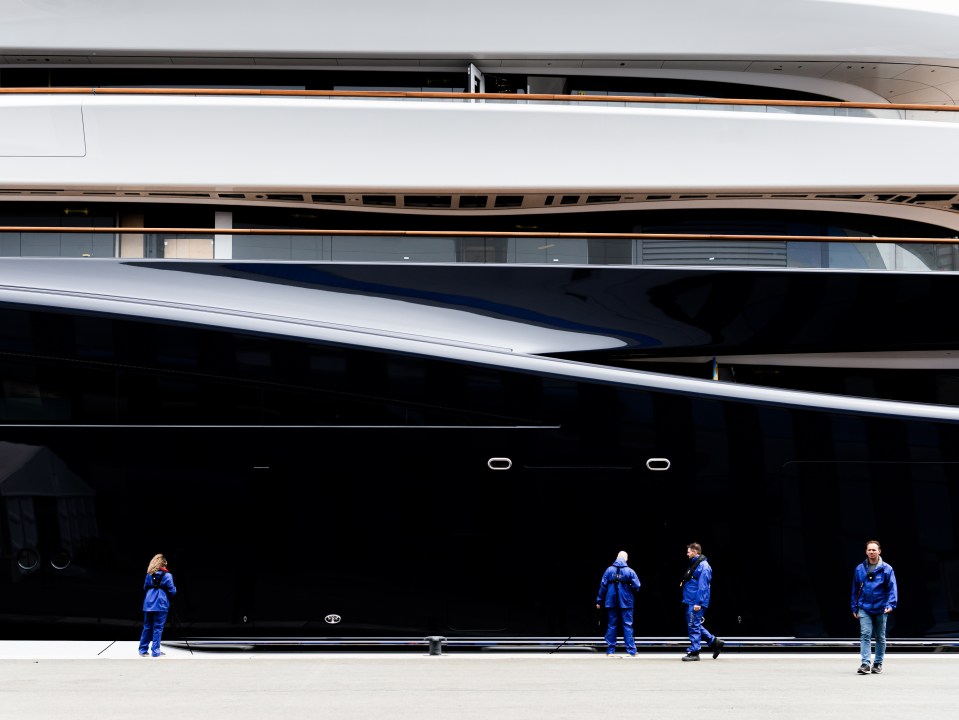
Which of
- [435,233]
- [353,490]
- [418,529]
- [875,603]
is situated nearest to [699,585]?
[875,603]

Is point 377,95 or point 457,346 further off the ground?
point 377,95

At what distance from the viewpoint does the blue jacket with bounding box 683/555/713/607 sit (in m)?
10.4

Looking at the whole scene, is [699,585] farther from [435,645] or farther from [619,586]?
[435,645]

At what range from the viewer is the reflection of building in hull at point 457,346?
1091 centimetres

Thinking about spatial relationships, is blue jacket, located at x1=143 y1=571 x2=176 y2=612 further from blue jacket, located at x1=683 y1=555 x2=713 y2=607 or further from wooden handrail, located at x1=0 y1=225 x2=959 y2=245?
blue jacket, located at x1=683 y1=555 x2=713 y2=607

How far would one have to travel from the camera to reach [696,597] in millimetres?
10414

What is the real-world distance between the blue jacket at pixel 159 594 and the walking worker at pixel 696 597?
16.7 ft

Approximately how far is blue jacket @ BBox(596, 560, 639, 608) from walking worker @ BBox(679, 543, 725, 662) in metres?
0.53

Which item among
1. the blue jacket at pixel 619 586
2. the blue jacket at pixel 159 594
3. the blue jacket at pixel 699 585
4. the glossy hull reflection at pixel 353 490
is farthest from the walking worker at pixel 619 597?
the blue jacket at pixel 159 594

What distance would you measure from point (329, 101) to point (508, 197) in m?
2.42

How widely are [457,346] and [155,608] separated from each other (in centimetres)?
396

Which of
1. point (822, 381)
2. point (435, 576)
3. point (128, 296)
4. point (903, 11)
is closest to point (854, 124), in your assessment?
point (903, 11)

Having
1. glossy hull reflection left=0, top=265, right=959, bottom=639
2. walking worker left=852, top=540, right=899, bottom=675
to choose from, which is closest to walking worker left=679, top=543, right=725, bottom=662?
glossy hull reflection left=0, top=265, right=959, bottom=639

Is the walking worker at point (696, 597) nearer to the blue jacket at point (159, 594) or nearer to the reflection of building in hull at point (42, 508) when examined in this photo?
the blue jacket at point (159, 594)
